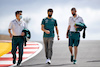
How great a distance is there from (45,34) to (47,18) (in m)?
0.55

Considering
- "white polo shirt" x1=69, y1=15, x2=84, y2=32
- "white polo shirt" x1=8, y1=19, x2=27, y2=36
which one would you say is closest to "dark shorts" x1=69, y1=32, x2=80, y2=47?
"white polo shirt" x1=69, y1=15, x2=84, y2=32

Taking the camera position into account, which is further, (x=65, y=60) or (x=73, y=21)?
(x=65, y=60)

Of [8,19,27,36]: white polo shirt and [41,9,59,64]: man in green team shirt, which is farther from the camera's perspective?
[41,9,59,64]: man in green team shirt

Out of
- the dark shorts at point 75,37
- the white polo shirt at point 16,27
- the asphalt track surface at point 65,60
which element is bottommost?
the asphalt track surface at point 65,60

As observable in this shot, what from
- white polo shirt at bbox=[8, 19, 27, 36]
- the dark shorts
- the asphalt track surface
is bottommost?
the asphalt track surface

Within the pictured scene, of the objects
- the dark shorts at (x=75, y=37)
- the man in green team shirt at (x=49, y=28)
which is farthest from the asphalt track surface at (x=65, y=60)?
the dark shorts at (x=75, y=37)

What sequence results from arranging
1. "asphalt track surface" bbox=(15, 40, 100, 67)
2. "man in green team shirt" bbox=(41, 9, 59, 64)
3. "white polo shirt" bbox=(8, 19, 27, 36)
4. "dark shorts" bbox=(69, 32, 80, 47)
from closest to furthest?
1. "white polo shirt" bbox=(8, 19, 27, 36)
2. "asphalt track surface" bbox=(15, 40, 100, 67)
3. "man in green team shirt" bbox=(41, 9, 59, 64)
4. "dark shorts" bbox=(69, 32, 80, 47)

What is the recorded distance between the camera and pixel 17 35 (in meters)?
9.32

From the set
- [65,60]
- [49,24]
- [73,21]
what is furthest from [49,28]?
[65,60]

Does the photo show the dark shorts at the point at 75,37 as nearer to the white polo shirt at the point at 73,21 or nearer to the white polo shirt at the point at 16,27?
the white polo shirt at the point at 73,21

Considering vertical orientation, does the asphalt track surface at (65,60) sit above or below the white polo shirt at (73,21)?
below

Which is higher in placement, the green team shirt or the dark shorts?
the green team shirt

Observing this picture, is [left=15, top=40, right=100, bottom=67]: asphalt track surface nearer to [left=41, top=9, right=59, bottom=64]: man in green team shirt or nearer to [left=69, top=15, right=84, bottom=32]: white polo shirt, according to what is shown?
[left=41, top=9, right=59, bottom=64]: man in green team shirt

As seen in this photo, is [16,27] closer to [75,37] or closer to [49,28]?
[49,28]
